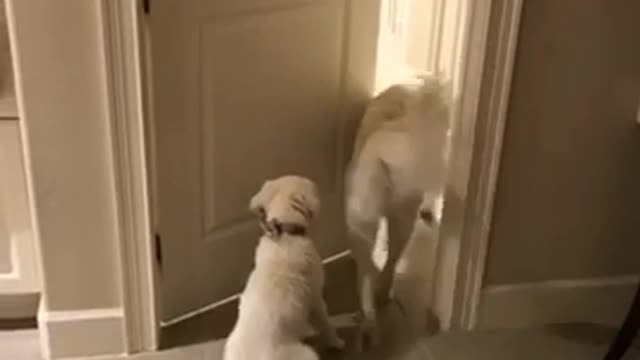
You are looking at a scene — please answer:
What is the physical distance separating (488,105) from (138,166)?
0.85m

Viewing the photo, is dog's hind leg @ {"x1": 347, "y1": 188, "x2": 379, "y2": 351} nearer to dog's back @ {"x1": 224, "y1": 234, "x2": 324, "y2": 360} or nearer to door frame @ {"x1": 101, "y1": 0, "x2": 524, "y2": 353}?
door frame @ {"x1": 101, "y1": 0, "x2": 524, "y2": 353}

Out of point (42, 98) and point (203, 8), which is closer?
point (42, 98)

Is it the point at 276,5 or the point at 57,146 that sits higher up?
the point at 276,5

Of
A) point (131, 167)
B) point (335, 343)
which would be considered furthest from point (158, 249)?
point (335, 343)

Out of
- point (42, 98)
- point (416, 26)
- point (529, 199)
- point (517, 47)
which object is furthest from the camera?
point (416, 26)

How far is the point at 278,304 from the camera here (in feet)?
6.67

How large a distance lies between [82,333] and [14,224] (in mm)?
322

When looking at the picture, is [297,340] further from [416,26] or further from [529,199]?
[416,26]

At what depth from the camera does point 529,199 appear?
7.94ft

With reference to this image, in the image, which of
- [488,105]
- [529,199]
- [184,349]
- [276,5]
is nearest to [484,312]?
[529,199]

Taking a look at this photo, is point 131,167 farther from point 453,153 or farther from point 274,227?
point 453,153

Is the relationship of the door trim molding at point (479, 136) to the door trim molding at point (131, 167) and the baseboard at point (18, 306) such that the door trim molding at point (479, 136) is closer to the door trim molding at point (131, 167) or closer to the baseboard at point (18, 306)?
the door trim molding at point (131, 167)

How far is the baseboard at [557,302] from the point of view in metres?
2.55

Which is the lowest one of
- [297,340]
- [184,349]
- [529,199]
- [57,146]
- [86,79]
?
[184,349]
